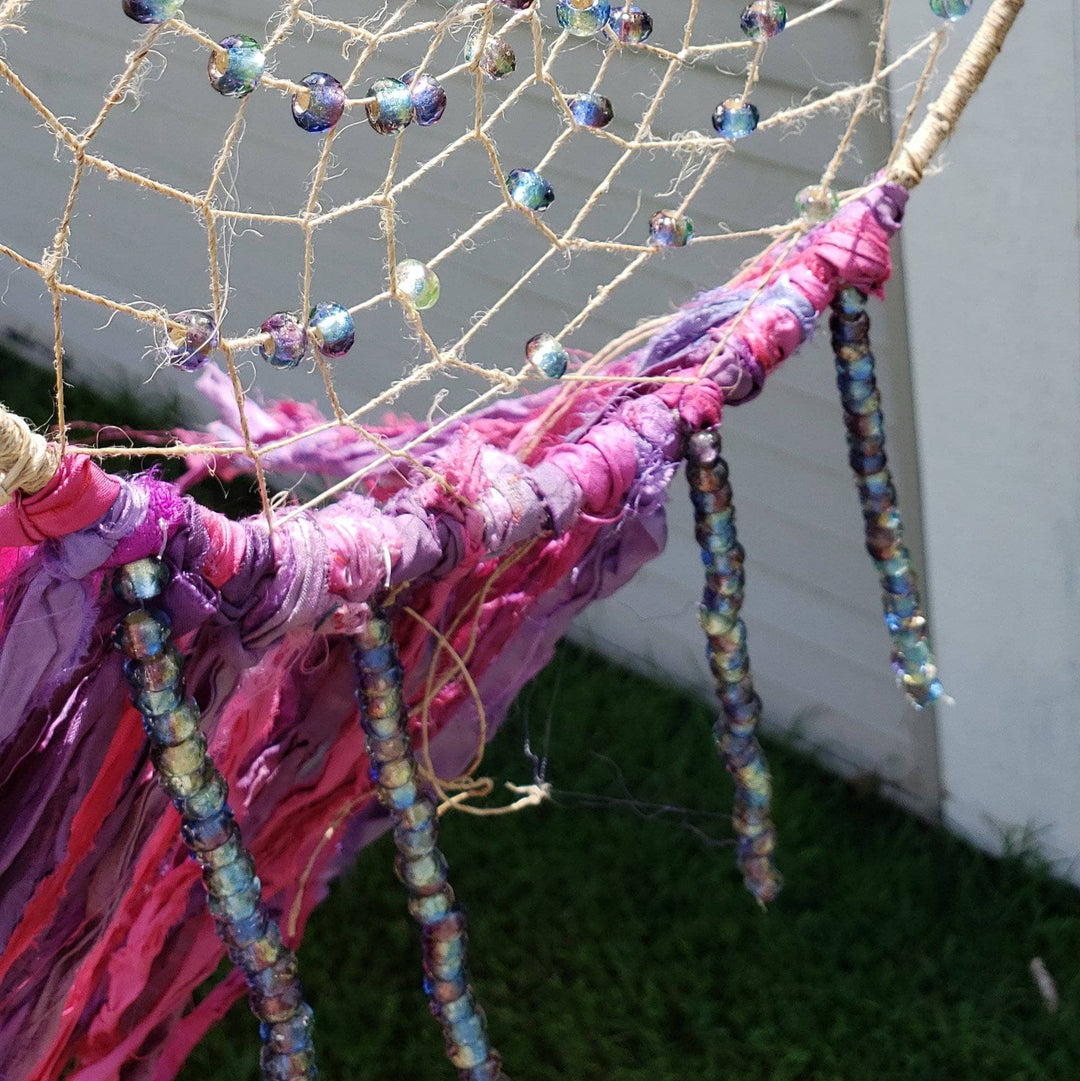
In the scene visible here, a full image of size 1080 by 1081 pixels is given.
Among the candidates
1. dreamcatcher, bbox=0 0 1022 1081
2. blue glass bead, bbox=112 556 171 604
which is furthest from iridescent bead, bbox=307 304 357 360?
blue glass bead, bbox=112 556 171 604

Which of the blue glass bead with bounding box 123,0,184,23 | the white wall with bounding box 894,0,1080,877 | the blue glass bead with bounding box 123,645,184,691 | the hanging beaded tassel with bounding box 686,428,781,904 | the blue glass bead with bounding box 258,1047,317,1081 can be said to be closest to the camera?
the blue glass bead with bounding box 123,0,184,23

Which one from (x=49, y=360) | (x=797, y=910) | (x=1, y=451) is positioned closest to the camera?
(x=1, y=451)

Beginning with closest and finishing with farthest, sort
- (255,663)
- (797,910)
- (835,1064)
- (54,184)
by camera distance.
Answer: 1. (255,663)
2. (835,1064)
3. (797,910)
4. (54,184)

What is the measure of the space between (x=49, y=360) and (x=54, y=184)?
1.39 feet

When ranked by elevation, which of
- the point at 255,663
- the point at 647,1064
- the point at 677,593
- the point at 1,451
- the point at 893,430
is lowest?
the point at 647,1064

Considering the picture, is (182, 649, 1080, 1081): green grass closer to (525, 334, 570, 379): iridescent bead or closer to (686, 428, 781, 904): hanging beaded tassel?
(686, 428, 781, 904): hanging beaded tassel

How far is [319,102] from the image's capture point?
19.5 inches

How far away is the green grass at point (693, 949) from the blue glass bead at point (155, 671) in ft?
2.90

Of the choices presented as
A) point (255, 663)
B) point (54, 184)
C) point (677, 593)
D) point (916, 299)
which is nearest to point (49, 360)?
point (54, 184)

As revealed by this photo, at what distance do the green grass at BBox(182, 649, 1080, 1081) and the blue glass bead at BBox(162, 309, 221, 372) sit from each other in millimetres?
991

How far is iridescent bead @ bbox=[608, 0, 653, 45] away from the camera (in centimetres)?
63

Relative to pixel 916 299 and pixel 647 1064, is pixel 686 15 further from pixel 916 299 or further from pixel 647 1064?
pixel 647 1064

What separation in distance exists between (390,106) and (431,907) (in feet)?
1.34

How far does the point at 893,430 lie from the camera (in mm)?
1339
